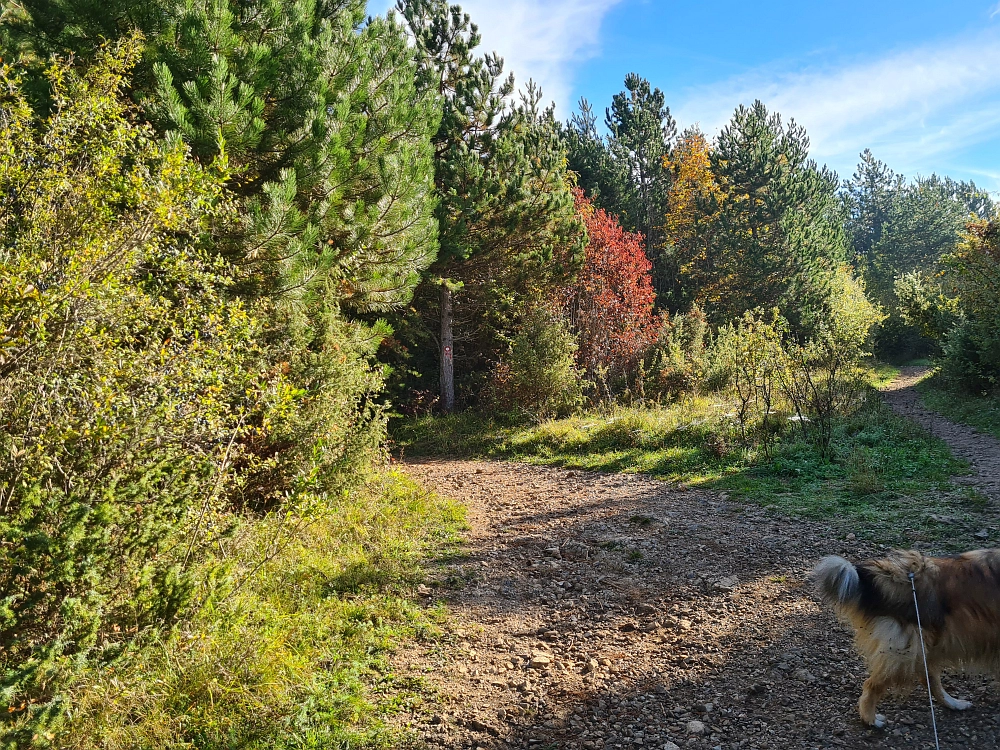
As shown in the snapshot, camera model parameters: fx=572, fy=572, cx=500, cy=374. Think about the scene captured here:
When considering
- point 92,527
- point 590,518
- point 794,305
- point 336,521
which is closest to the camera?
point 92,527

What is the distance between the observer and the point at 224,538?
372 cm

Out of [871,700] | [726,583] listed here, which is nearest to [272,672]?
[871,700]

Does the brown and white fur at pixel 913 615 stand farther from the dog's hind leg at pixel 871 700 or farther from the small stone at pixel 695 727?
the small stone at pixel 695 727

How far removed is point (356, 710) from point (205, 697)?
833 millimetres

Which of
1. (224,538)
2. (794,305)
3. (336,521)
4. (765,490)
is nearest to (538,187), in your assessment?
(765,490)

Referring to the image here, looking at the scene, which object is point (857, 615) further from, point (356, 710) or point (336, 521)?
point (336, 521)

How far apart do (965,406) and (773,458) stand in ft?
27.8

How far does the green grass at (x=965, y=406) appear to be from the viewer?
38.0ft

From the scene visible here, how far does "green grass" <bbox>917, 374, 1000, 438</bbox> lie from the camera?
1159 cm

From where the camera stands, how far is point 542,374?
45.4 ft

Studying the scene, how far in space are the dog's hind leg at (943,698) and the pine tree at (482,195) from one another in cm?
1128

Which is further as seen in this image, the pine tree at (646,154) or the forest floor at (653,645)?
the pine tree at (646,154)

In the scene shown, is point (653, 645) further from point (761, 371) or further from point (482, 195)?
point (482, 195)

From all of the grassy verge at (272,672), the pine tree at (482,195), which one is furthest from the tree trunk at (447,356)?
the grassy verge at (272,672)
